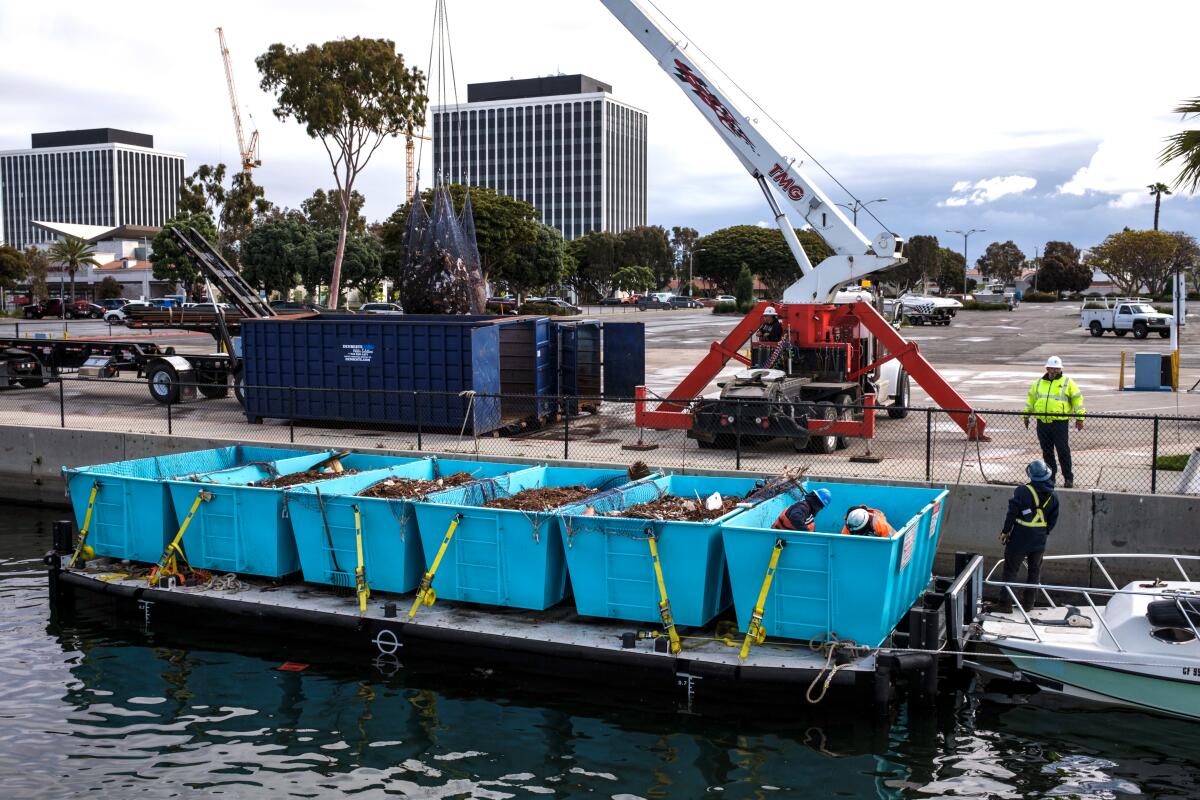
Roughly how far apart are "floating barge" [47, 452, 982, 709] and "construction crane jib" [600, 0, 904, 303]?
900 centimetres

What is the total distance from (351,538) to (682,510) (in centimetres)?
386

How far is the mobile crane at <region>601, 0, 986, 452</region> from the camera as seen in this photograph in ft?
64.1

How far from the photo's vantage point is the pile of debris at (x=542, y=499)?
40.7ft

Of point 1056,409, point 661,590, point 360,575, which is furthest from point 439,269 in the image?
point 661,590

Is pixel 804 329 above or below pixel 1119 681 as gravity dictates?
above

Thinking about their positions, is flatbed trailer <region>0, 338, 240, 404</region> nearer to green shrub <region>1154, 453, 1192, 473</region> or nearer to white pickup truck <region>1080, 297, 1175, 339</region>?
green shrub <region>1154, 453, 1192, 473</region>

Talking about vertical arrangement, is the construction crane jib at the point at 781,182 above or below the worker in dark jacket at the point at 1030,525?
above

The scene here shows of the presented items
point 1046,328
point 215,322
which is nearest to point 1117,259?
point 1046,328

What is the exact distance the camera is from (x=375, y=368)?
22.6 meters

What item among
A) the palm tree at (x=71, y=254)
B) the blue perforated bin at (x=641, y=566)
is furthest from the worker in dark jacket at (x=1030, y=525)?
the palm tree at (x=71, y=254)

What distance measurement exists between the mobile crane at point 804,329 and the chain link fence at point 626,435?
17.5 inches

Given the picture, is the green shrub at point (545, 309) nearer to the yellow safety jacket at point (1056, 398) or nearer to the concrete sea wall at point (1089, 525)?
the concrete sea wall at point (1089, 525)

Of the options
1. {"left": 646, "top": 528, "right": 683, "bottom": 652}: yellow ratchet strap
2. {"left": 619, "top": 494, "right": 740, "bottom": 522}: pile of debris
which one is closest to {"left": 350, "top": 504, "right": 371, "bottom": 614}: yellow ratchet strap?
{"left": 619, "top": 494, "right": 740, "bottom": 522}: pile of debris

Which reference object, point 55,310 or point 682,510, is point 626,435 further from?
point 55,310
